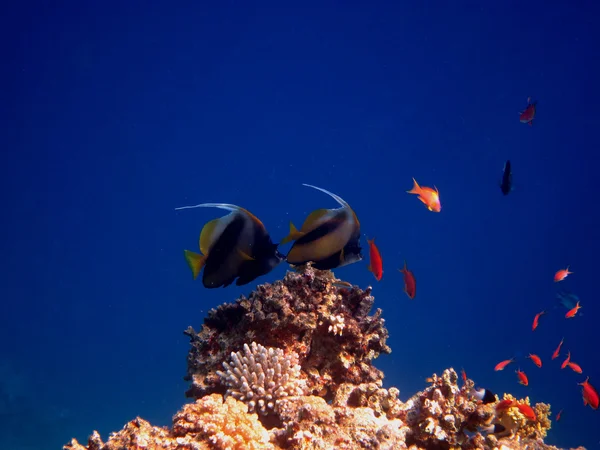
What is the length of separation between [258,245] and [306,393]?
1619mm

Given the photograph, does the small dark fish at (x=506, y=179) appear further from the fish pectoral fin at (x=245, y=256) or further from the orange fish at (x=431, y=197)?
the fish pectoral fin at (x=245, y=256)

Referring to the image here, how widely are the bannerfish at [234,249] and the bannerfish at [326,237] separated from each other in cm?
21

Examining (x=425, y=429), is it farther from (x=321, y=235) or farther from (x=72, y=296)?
(x=72, y=296)

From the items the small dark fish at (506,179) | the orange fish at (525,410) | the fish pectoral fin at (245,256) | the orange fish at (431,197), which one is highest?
the small dark fish at (506,179)

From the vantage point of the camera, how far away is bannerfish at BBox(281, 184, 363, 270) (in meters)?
3.58

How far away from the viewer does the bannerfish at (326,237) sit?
3580mm

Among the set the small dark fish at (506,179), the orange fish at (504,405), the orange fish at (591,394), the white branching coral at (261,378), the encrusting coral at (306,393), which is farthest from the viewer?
the small dark fish at (506,179)

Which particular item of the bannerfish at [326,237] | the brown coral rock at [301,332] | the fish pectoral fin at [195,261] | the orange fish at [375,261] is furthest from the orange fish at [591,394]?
the fish pectoral fin at [195,261]

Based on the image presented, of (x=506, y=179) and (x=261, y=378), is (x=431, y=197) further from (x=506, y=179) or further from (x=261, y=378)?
(x=261, y=378)

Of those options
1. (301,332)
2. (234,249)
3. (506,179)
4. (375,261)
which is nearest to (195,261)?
(234,249)

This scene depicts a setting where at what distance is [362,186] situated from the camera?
77250mm

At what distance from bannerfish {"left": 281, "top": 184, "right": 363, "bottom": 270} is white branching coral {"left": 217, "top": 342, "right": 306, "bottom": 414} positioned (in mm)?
1017

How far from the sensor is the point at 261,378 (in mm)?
3729

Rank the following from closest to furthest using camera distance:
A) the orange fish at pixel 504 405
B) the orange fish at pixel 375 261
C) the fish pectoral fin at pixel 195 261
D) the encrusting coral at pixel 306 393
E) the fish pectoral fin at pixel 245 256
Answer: the encrusting coral at pixel 306 393
the fish pectoral fin at pixel 245 256
the fish pectoral fin at pixel 195 261
the orange fish at pixel 375 261
the orange fish at pixel 504 405
